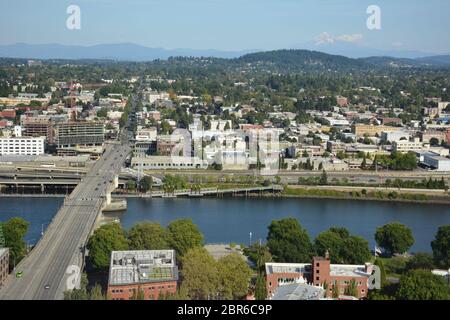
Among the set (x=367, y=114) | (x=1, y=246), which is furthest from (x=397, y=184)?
(x=367, y=114)

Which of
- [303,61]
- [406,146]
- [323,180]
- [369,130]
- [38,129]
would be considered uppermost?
[303,61]

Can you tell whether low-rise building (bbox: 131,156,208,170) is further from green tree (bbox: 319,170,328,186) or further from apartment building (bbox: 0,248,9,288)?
apartment building (bbox: 0,248,9,288)

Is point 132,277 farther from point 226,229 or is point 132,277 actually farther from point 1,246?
point 226,229

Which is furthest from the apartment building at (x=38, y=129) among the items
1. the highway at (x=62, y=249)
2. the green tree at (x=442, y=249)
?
the green tree at (x=442, y=249)

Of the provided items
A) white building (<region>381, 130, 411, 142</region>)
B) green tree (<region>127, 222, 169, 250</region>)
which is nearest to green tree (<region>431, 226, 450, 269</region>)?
green tree (<region>127, 222, 169, 250</region>)

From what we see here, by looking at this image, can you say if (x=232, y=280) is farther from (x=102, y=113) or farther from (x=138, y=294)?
(x=102, y=113)

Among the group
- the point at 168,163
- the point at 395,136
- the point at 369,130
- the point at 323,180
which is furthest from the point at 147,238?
the point at 369,130
